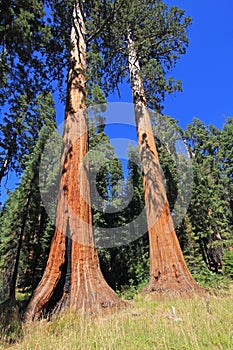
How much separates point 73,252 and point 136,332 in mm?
1926

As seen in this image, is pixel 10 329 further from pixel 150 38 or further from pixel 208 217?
pixel 208 217

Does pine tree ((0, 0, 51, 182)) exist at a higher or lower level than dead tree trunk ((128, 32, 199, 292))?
higher

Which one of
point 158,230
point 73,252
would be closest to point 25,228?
point 158,230

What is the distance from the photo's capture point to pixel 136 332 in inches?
99.8

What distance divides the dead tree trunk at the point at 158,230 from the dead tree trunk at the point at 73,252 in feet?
5.41

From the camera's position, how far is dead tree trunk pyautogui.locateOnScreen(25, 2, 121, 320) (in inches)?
145

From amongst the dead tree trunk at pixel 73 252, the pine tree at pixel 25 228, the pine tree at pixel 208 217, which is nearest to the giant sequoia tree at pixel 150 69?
the dead tree trunk at pixel 73 252

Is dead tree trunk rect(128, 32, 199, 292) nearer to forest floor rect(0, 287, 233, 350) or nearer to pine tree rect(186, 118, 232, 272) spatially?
forest floor rect(0, 287, 233, 350)

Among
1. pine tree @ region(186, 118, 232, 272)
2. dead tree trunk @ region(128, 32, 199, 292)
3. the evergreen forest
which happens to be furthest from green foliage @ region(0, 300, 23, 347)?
A: pine tree @ region(186, 118, 232, 272)

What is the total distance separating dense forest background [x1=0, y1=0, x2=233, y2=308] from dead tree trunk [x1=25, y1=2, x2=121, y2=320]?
154 cm

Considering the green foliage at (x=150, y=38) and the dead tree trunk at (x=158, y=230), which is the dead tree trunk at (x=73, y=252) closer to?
the dead tree trunk at (x=158, y=230)

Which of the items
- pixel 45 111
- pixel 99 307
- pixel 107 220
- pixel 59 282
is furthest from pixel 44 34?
pixel 107 220

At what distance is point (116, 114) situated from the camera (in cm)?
863

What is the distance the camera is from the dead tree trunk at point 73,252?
3.70 meters
